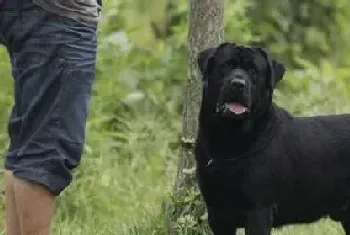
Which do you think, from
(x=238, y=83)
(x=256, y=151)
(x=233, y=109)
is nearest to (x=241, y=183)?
(x=256, y=151)

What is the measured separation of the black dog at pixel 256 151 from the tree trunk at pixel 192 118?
0.55 metres

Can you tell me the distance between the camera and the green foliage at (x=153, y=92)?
5.81 meters

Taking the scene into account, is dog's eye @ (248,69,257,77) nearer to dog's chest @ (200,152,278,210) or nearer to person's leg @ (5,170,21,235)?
dog's chest @ (200,152,278,210)

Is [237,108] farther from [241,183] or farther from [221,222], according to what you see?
[221,222]

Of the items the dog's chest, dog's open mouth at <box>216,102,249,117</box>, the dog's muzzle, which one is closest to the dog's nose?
the dog's muzzle

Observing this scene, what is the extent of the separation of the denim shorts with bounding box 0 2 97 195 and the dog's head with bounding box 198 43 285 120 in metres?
0.88

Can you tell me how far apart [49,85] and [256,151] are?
127cm

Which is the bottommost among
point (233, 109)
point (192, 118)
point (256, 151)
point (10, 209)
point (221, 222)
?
point (221, 222)

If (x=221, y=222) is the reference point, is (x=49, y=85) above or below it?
above

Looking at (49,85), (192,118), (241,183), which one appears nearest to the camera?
(49,85)

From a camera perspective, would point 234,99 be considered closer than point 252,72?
Yes

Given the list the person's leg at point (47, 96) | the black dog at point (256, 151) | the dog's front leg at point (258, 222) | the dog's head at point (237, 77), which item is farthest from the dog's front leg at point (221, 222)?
the person's leg at point (47, 96)

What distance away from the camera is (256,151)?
4273 millimetres

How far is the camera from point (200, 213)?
4973mm
